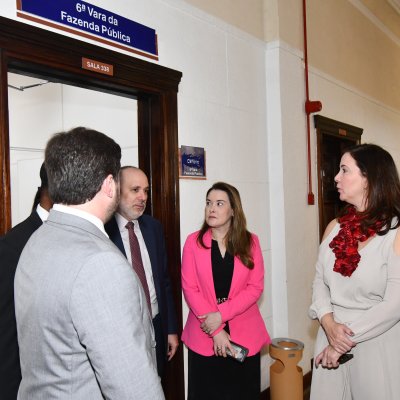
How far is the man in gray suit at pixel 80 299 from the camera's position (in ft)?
3.10

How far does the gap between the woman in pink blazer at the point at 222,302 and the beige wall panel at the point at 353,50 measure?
7.18 ft

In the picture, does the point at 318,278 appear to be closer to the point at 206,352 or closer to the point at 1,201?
the point at 206,352

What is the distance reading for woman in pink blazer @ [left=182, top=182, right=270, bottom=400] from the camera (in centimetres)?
224

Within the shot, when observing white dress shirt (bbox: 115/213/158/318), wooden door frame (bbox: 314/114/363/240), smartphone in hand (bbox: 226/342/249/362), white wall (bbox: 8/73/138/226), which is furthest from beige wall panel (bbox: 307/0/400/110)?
smartphone in hand (bbox: 226/342/249/362)

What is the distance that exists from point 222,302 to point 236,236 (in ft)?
1.26

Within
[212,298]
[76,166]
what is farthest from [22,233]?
[212,298]

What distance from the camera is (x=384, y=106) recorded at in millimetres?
5395

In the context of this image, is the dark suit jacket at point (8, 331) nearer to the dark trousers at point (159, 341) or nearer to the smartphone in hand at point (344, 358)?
the dark trousers at point (159, 341)

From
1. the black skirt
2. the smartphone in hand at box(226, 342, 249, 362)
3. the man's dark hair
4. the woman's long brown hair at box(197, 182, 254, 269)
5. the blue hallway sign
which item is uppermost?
the blue hallway sign

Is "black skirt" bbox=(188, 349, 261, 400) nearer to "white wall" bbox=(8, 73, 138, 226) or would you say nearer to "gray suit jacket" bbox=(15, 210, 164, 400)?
"gray suit jacket" bbox=(15, 210, 164, 400)

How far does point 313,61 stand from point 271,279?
2.07 metres

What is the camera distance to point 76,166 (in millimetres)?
1042

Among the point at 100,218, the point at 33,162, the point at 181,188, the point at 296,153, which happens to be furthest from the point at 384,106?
the point at 100,218

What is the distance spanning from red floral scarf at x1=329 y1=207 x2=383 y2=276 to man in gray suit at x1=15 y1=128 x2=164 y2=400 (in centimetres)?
96
